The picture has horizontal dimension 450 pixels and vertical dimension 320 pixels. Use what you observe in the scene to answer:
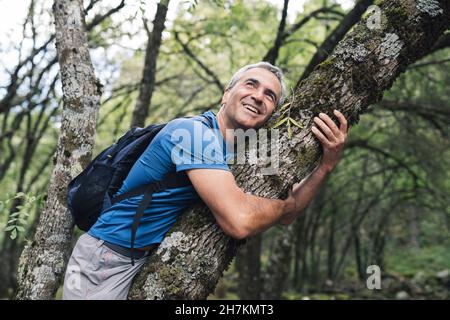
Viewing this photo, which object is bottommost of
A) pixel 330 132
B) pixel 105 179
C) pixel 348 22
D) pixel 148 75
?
pixel 105 179

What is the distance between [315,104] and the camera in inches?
109

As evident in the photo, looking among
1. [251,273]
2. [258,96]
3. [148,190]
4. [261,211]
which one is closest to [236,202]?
[261,211]

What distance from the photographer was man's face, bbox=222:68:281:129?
3.10 meters

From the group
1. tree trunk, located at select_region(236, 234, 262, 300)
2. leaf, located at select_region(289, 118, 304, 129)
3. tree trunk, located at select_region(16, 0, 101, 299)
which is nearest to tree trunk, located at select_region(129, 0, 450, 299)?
leaf, located at select_region(289, 118, 304, 129)

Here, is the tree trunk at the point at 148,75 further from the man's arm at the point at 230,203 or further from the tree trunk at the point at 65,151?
the man's arm at the point at 230,203

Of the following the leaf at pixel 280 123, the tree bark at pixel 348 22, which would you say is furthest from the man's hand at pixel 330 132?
the tree bark at pixel 348 22

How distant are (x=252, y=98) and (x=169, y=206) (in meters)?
1.07

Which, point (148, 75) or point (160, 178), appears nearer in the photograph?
point (160, 178)

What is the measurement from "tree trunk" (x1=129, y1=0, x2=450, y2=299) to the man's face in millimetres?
280

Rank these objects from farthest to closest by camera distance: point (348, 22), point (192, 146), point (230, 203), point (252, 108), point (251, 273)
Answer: point (251, 273)
point (348, 22)
point (252, 108)
point (192, 146)
point (230, 203)

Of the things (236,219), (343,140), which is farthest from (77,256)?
(343,140)

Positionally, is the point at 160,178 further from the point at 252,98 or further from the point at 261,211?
the point at 252,98

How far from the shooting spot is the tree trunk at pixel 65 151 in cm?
337
